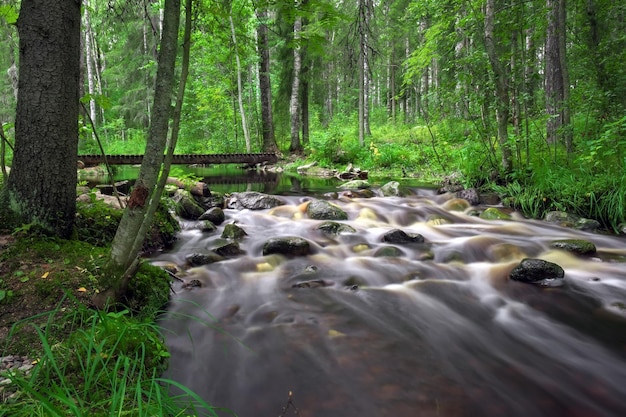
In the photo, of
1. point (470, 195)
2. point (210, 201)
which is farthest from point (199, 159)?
point (470, 195)

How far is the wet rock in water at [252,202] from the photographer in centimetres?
877

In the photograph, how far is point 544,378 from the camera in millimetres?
2754

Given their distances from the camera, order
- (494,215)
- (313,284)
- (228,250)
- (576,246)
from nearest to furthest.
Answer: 1. (313,284)
2. (576,246)
3. (228,250)
4. (494,215)

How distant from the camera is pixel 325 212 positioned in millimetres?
7793

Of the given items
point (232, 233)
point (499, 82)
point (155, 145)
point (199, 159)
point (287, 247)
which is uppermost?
point (499, 82)

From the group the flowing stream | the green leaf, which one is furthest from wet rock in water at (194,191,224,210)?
the green leaf

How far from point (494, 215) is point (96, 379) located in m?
7.51

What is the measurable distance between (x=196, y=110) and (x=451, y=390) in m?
27.2

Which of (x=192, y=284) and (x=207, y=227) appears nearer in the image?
(x=192, y=284)

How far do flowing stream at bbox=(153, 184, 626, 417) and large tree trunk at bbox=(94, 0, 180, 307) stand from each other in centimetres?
69

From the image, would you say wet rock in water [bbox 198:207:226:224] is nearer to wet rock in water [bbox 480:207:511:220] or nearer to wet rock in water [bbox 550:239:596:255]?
wet rock in water [bbox 480:207:511:220]

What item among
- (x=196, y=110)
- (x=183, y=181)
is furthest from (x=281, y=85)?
(x=183, y=181)

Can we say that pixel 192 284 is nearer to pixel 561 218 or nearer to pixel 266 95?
pixel 561 218

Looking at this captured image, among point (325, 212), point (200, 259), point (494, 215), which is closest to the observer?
point (200, 259)
